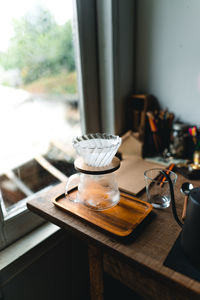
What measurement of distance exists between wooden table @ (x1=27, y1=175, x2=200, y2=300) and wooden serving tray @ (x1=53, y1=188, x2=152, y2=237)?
0.02 meters

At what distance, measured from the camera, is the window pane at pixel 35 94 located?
103cm

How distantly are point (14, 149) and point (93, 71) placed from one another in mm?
571

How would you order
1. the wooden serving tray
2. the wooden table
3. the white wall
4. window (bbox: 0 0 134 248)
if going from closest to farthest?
the wooden table < the wooden serving tray < window (bbox: 0 0 134 248) < the white wall

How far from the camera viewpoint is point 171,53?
4.29 ft

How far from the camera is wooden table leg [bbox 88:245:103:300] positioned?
2.84 feet

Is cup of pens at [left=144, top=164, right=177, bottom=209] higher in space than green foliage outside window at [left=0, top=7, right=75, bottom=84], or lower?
lower

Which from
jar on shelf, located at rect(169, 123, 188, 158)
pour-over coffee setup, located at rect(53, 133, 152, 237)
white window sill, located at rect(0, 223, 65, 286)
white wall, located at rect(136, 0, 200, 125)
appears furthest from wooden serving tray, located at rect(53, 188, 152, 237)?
white wall, located at rect(136, 0, 200, 125)

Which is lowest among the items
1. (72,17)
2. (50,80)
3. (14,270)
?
(14,270)

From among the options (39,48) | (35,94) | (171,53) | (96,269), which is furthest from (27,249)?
(171,53)

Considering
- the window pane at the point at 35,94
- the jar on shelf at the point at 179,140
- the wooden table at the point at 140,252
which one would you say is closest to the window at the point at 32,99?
the window pane at the point at 35,94

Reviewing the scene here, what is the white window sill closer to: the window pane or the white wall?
the window pane

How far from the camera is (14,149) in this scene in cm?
112

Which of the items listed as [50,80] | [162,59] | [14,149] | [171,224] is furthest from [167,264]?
[162,59]

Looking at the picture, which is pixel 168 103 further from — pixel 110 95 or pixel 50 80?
pixel 50 80
